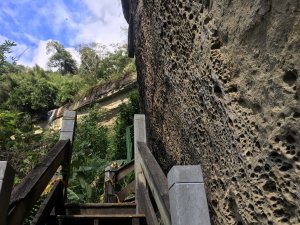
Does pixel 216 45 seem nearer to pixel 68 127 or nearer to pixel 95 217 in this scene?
pixel 95 217

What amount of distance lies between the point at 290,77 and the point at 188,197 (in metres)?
0.85

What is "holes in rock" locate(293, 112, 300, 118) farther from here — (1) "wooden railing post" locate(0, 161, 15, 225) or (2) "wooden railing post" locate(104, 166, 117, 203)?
(2) "wooden railing post" locate(104, 166, 117, 203)

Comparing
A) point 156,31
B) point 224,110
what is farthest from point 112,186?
point 224,110

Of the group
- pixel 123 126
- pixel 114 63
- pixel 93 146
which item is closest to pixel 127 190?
pixel 123 126

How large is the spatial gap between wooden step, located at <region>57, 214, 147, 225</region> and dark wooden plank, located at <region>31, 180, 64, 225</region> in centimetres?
15

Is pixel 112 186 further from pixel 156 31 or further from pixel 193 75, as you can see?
pixel 193 75

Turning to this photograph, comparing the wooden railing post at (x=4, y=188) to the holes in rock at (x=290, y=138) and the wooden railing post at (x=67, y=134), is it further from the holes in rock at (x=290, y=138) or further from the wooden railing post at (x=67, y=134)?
the wooden railing post at (x=67, y=134)

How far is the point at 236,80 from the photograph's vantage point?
234 centimetres

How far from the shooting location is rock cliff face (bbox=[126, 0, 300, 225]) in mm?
1846

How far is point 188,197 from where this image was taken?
170 cm

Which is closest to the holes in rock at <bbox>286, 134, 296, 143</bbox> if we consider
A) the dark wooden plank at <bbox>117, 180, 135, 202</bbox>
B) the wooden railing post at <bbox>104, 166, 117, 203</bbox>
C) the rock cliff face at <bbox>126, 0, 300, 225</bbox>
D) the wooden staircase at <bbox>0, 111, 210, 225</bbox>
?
the rock cliff face at <bbox>126, 0, 300, 225</bbox>

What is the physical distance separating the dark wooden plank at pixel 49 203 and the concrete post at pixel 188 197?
1.72 m

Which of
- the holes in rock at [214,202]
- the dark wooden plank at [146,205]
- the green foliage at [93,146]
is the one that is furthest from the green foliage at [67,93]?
the holes in rock at [214,202]

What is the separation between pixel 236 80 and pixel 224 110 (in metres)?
0.24
